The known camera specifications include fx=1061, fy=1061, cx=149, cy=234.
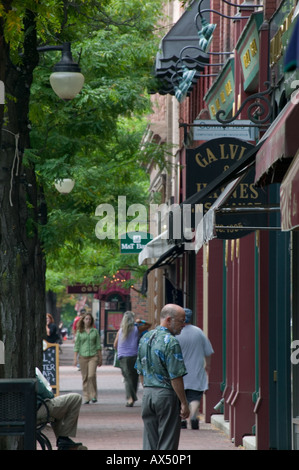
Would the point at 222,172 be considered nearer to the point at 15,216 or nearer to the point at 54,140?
the point at 15,216

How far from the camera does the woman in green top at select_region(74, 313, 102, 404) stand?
923 inches

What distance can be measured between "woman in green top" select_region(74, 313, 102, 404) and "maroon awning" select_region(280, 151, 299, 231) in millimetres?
17076

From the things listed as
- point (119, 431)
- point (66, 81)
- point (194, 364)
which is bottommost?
point (119, 431)

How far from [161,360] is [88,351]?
13.9 meters

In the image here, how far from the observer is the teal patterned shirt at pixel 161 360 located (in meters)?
9.60

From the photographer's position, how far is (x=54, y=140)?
64.1 ft

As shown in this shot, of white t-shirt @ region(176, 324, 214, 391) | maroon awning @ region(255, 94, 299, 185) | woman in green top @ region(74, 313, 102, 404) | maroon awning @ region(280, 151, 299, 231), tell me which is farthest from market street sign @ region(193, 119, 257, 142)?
woman in green top @ region(74, 313, 102, 404)

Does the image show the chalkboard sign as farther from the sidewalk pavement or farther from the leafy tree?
the leafy tree

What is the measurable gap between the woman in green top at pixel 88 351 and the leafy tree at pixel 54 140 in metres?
2.04

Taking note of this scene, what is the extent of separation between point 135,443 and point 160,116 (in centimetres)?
2536

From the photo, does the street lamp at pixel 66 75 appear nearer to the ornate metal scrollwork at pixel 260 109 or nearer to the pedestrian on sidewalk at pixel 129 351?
the ornate metal scrollwork at pixel 260 109

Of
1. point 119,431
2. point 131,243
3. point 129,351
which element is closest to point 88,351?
point 129,351

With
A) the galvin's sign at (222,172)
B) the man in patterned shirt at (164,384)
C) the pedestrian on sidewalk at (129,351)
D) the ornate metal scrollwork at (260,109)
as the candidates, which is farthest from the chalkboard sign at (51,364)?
the man in patterned shirt at (164,384)

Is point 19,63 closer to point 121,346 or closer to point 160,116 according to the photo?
point 121,346
